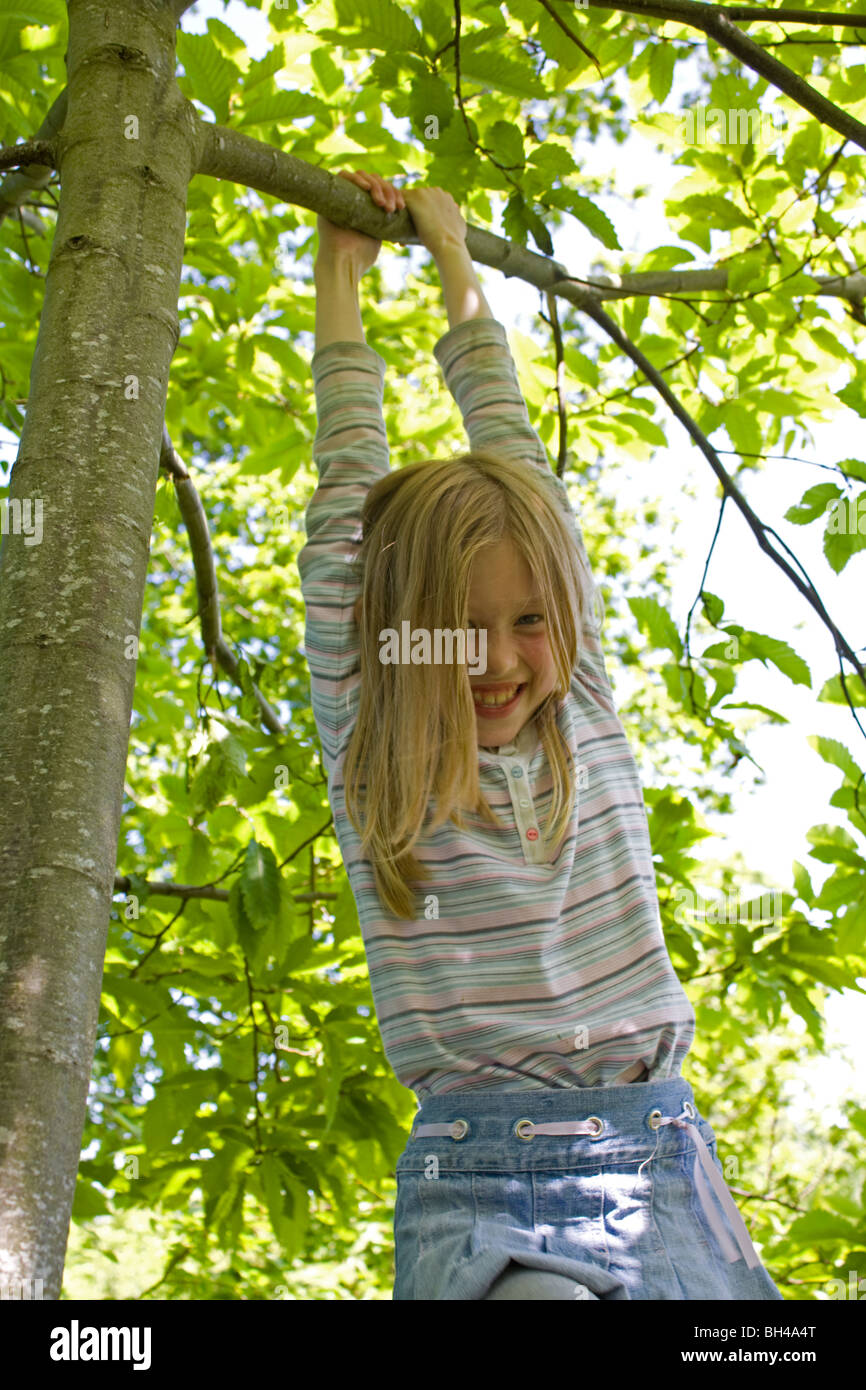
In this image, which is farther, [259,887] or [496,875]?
[259,887]

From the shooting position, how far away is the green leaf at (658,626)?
2664 mm

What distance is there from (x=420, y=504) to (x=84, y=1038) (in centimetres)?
110

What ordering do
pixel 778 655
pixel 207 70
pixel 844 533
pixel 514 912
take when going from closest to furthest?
pixel 514 912 < pixel 207 70 < pixel 844 533 < pixel 778 655

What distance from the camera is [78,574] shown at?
4.10 ft

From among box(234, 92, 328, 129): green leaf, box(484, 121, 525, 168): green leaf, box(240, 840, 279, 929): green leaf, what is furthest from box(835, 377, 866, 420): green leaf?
box(240, 840, 279, 929): green leaf

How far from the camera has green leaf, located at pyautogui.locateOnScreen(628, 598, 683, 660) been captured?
2.66 metres

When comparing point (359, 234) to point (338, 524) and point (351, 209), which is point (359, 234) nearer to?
point (351, 209)

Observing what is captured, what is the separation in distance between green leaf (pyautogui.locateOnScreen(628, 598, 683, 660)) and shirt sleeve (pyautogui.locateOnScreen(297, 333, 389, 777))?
0.81m

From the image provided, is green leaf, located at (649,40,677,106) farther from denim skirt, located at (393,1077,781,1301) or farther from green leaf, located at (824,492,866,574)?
denim skirt, located at (393,1077,781,1301)

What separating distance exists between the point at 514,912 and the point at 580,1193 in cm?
40

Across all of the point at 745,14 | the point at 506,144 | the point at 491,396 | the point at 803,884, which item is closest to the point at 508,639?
the point at 491,396

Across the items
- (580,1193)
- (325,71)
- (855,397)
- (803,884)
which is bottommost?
(580,1193)

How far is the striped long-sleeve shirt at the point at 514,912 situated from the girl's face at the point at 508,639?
0.22ft

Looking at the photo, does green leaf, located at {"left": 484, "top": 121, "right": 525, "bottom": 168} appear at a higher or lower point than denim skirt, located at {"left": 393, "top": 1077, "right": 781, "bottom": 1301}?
higher
